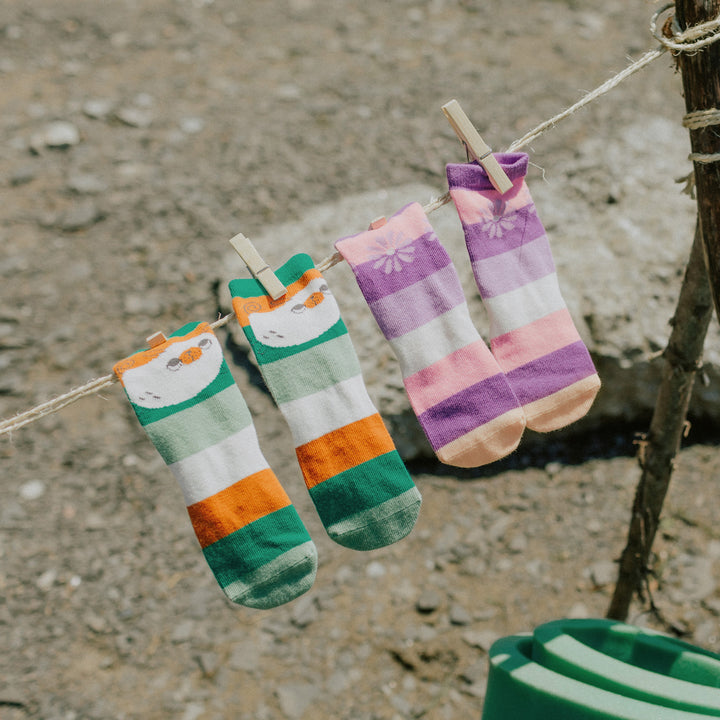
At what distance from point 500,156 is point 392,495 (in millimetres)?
635

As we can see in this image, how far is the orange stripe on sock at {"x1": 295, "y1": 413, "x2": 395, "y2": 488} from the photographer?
1139 mm

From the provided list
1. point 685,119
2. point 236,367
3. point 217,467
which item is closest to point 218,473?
Answer: point 217,467

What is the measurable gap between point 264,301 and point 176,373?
0.19 metres

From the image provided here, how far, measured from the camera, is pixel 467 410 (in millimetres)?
1188

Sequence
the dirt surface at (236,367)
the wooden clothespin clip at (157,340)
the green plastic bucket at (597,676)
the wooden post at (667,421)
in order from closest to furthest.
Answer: the green plastic bucket at (597,676)
the wooden clothespin clip at (157,340)
the wooden post at (667,421)
the dirt surface at (236,367)

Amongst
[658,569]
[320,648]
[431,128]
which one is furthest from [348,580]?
[431,128]

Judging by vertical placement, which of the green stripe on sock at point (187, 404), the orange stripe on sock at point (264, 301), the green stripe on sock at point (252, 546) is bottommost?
the green stripe on sock at point (252, 546)

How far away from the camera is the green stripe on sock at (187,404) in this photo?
112 cm

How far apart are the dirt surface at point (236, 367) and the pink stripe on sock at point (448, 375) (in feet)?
3.16

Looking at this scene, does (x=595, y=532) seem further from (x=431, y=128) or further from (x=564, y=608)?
(x=431, y=128)

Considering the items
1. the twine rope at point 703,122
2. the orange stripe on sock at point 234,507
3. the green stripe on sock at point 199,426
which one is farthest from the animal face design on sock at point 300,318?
the twine rope at point 703,122

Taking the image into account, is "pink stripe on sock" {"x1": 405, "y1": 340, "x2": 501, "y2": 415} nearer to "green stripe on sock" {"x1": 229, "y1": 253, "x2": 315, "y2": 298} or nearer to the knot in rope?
"green stripe on sock" {"x1": 229, "y1": 253, "x2": 315, "y2": 298}

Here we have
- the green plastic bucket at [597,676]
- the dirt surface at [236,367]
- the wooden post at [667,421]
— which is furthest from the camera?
the dirt surface at [236,367]

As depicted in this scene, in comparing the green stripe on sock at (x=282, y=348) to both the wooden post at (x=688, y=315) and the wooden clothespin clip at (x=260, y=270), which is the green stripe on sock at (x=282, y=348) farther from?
the wooden post at (x=688, y=315)
